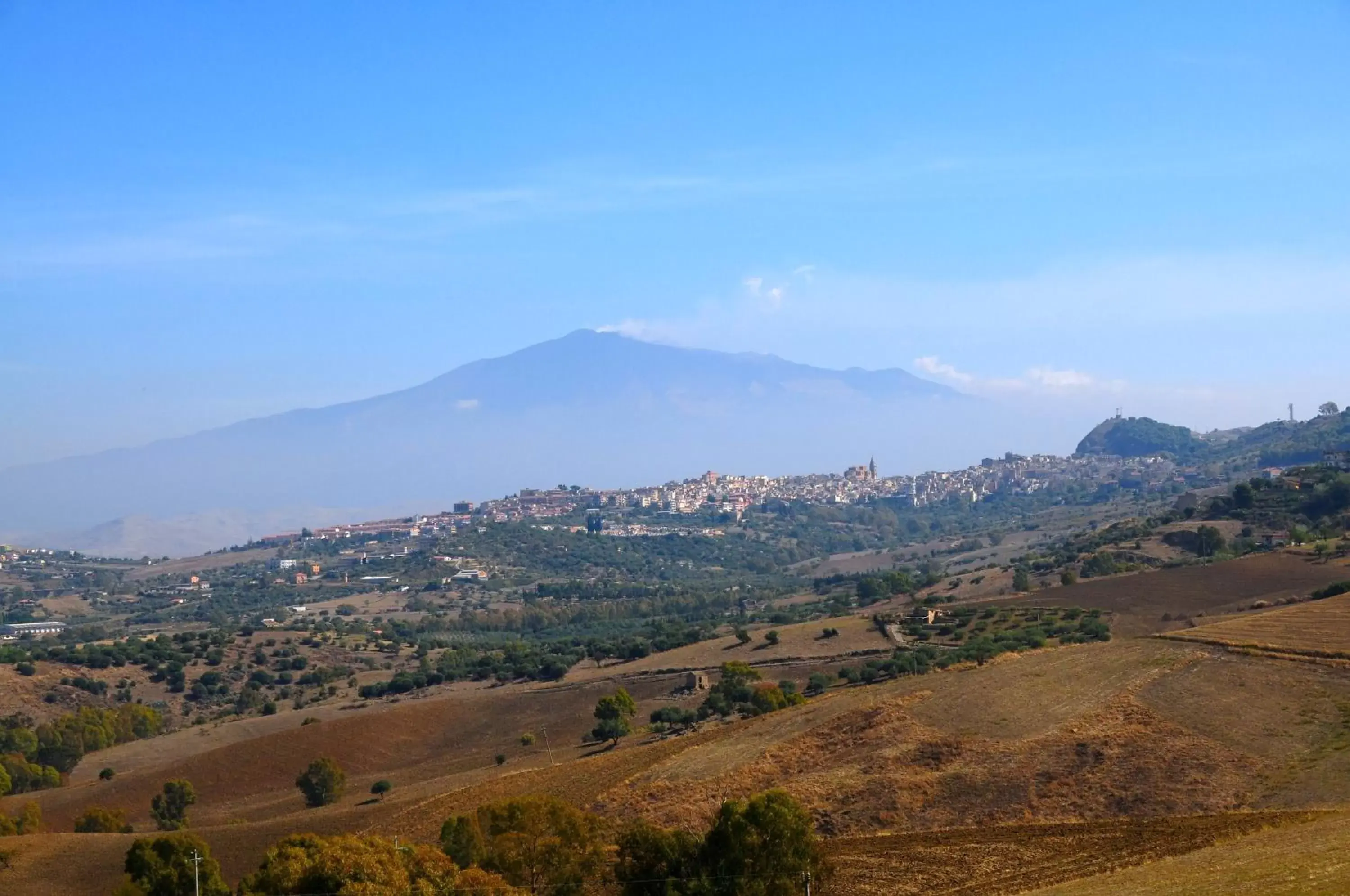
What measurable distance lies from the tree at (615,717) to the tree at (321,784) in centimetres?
919

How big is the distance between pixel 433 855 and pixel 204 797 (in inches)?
1069

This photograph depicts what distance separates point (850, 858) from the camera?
27281 mm

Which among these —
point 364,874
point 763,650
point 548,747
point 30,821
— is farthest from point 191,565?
point 364,874

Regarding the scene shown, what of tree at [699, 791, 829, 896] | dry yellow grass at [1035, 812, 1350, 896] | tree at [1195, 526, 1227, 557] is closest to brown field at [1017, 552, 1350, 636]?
tree at [1195, 526, 1227, 557]

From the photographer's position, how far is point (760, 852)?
24125 millimetres

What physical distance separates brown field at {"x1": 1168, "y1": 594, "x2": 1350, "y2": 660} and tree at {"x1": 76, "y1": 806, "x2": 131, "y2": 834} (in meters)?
32.6

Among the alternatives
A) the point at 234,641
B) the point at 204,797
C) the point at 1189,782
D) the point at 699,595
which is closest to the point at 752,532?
the point at 699,595

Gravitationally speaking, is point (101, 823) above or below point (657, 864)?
below

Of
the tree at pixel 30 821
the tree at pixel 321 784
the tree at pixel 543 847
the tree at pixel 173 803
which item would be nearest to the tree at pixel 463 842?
the tree at pixel 543 847

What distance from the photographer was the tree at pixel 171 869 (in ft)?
92.0

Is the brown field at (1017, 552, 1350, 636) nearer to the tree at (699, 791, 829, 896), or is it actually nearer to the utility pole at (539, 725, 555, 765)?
the utility pole at (539, 725, 555, 765)

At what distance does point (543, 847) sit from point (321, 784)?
68.8 ft

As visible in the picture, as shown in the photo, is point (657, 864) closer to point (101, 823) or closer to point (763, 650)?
point (101, 823)

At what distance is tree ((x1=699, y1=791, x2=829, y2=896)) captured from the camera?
23.9 meters
